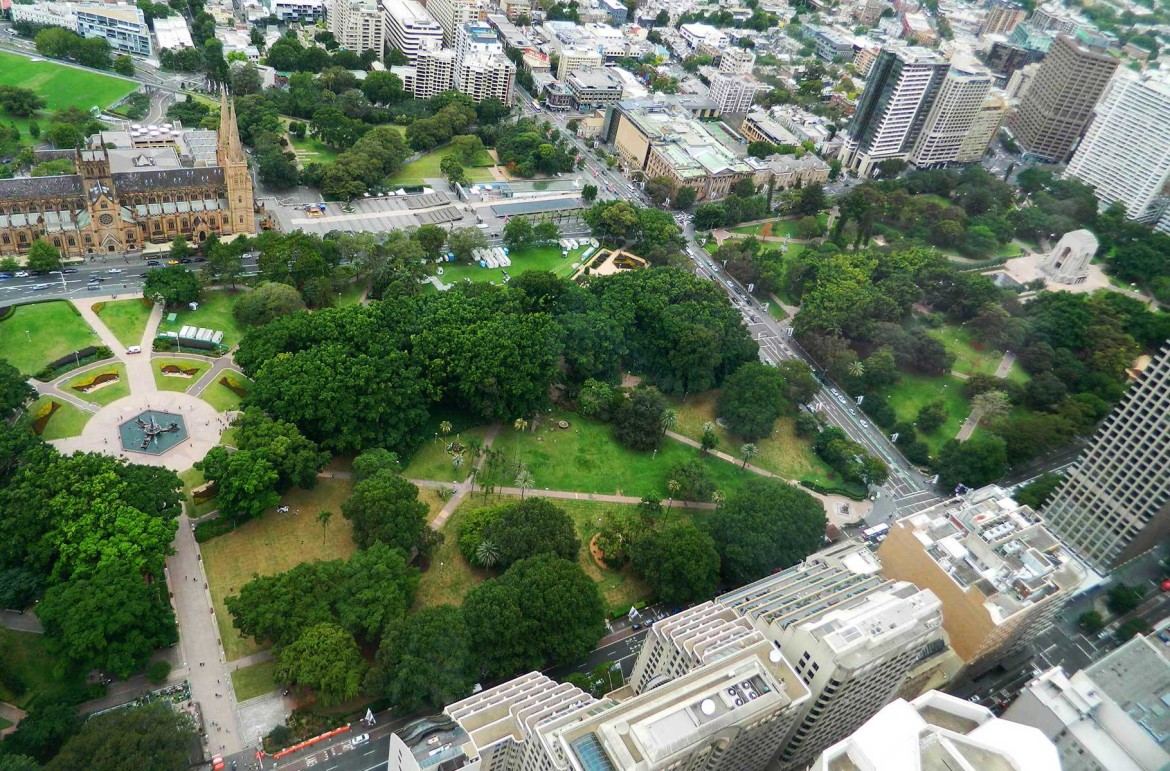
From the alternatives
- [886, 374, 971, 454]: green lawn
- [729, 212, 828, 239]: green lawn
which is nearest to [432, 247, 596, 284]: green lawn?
[729, 212, 828, 239]: green lawn

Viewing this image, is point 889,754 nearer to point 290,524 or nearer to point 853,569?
point 853,569

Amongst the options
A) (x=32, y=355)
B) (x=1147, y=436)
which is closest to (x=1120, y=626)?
(x=1147, y=436)

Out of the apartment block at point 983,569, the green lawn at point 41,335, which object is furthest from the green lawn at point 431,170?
the apartment block at point 983,569

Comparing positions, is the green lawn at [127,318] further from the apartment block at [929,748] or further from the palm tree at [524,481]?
the apartment block at [929,748]

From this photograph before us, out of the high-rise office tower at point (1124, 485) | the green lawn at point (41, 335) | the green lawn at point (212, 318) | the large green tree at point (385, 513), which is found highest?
the high-rise office tower at point (1124, 485)

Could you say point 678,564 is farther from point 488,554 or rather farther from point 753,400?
point 753,400

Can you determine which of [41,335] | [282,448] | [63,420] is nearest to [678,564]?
[282,448]
